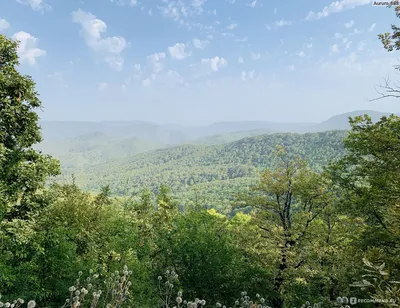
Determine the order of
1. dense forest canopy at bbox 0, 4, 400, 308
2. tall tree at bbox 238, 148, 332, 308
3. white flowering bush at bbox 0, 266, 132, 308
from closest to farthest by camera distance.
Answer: white flowering bush at bbox 0, 266, 132, 308
dense forest canopy at bbox 0, 4, 400, 308
tall tree at bbox 238, 148, 332, 308

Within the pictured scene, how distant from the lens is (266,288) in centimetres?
1531

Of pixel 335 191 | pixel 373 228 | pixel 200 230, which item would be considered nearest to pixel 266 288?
pixel 200 230

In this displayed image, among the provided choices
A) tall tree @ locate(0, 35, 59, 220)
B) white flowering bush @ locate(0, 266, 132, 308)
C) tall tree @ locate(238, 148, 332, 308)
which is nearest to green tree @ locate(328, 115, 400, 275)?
tall tree @ locate(238, 148, 332, 308)

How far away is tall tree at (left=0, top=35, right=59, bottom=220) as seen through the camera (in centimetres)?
1314

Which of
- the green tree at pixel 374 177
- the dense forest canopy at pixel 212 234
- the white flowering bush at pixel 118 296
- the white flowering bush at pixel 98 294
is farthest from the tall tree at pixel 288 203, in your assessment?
the white flowering bush at pixel 98 294

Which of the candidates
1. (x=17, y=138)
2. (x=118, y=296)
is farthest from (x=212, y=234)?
(x=118, y=296)

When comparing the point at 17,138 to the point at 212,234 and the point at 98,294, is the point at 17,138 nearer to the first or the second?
the point at 212,234

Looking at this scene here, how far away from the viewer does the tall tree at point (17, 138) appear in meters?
13.1

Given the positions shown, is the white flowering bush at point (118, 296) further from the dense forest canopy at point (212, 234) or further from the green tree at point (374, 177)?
the green tree at point (374, 177)

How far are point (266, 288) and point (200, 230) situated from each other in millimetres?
4689

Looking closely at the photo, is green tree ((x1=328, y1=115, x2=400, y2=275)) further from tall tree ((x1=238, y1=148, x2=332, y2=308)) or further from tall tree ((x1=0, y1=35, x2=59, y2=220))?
tall tree ((x1=0, y1=35, x2=59, y2=220))

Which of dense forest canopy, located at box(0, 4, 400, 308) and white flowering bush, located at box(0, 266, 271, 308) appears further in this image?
dense forest canopy, located at box(0, 4, 400, 308)

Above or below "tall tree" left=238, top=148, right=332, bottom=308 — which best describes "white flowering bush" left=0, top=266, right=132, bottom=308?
above

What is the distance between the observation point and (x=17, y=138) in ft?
45.6
